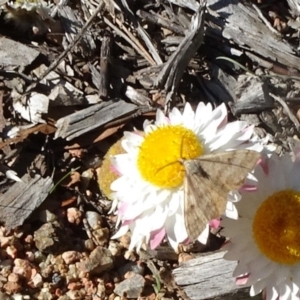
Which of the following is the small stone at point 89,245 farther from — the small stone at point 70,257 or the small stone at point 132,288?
the small stone at point 132,288

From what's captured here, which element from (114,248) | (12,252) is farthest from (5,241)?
(114,248)

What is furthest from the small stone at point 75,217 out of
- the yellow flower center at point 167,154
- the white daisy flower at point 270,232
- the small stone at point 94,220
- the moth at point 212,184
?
the moth at point 212,184

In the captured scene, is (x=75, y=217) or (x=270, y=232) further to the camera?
(x=75, y=217)

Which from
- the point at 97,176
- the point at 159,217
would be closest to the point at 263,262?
the point at 159,217

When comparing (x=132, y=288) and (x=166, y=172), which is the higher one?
(x=166, y=172)

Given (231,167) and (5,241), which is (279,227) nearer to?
(231,167)

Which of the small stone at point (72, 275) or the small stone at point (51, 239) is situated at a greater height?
the small stone at point (51, 239)

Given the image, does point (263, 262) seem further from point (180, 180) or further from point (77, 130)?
point (77, 130)

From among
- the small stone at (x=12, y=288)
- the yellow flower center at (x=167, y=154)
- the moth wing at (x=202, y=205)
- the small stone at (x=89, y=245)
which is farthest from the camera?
the small stone at (x=89, y=245)
